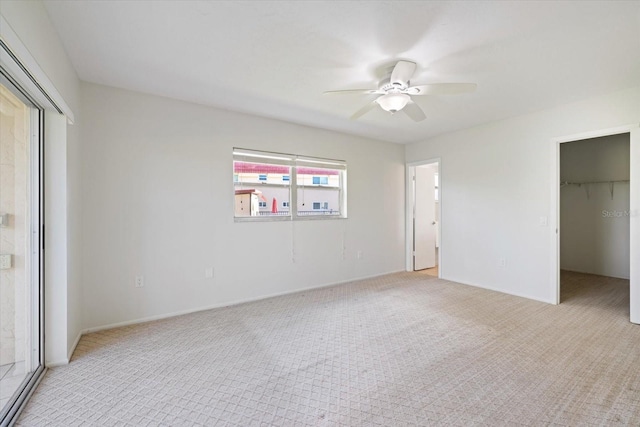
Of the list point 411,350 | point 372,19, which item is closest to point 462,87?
point 372,19

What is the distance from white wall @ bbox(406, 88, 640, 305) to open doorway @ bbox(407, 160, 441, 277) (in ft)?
2.00

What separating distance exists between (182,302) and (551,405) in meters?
3.42

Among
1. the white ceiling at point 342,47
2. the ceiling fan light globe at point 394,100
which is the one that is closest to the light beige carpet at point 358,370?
the ceiling fan light globe at point 394,100

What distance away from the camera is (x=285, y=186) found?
412cm

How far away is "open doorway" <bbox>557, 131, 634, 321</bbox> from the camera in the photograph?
15.5 feet

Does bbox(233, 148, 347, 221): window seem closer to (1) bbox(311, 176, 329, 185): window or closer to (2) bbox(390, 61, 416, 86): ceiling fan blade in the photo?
(1) bbox(311, 176, 329, 185): window

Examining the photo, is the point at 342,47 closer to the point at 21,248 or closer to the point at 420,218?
the point at 21,248

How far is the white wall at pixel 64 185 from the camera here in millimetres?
1682

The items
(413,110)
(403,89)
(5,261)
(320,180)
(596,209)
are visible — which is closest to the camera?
(5,261)

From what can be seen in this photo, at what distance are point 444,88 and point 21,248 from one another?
3468mm

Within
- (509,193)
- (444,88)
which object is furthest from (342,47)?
(509,193)

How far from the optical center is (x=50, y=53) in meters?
1.91

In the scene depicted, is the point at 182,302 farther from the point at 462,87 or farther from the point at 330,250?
the point at 462,87

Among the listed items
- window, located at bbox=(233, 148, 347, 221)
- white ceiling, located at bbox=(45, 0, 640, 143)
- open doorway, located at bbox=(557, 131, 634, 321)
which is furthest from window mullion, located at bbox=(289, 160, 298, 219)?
open doorway, located at bbox=(557, 131, 634, 321)
